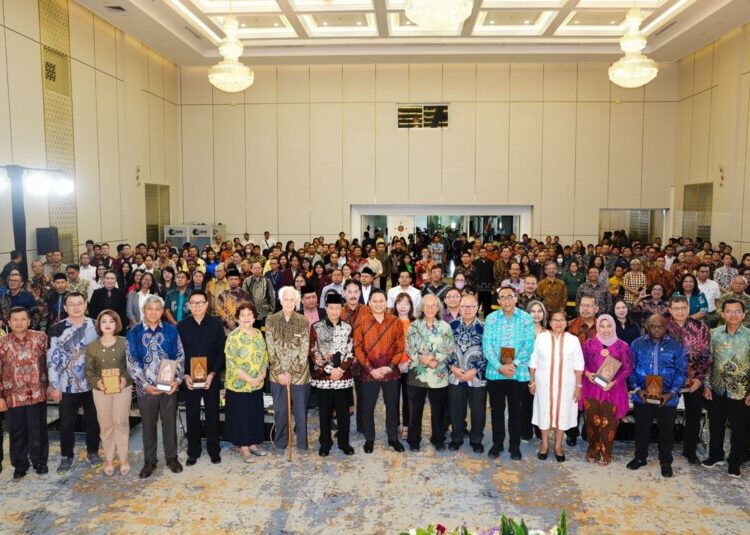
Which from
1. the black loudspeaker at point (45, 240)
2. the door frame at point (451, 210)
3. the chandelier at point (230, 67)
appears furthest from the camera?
the door frame at point (451, 210)

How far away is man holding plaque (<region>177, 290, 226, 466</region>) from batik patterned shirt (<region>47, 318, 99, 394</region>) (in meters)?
0.84

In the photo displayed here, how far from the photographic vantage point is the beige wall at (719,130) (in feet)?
45.4

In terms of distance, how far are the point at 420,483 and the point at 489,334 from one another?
1451mm

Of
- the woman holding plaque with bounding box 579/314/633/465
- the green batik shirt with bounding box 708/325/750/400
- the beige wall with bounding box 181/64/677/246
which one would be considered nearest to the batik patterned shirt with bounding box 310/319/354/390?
the woman holding plaque with bounding box 579/314/633/465

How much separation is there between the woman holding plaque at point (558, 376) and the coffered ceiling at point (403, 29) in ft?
32.2

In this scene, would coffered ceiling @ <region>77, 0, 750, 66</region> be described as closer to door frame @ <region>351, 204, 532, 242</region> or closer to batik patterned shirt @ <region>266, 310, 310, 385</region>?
door frame @ <region>351, 204, 532, 242</region>

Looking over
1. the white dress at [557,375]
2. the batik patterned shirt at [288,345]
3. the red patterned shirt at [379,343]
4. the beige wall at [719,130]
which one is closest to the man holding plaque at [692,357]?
the white dress at [557,375]

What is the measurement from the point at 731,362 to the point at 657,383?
0.65 meters

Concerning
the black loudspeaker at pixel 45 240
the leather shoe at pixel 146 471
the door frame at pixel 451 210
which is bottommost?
the leather shoe at pixel 146 471

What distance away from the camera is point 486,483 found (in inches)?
197

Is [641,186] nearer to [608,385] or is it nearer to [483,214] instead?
[483,214]

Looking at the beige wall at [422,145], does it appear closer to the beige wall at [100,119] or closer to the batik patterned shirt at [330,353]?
the beige wall at [100,119]

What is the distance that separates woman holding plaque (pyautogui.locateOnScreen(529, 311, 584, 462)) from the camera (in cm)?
532

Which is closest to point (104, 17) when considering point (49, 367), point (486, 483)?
point (49, 367)
